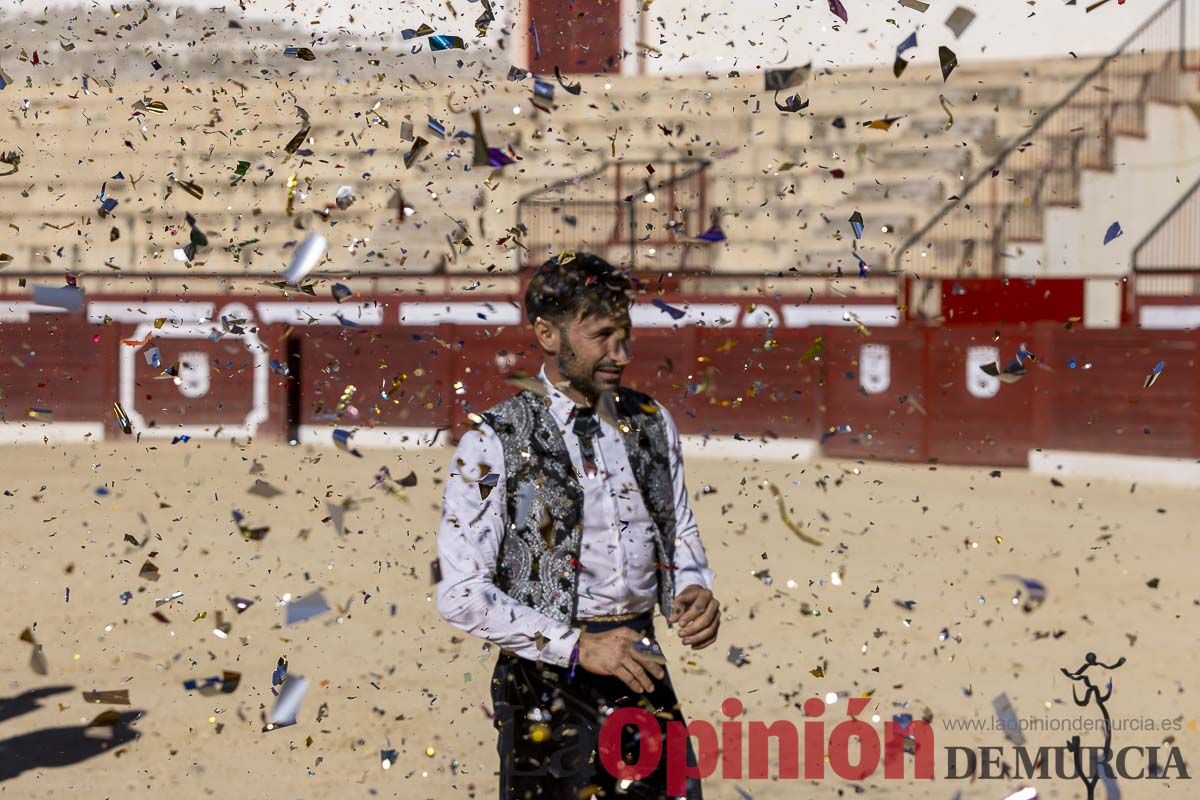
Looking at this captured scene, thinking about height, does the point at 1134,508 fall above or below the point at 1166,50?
below

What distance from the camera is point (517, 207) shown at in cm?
1595

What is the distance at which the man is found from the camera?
2.20 meters

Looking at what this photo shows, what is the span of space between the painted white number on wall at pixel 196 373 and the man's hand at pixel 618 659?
1249 cm

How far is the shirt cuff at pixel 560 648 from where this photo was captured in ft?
7.15

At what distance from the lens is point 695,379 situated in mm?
13562

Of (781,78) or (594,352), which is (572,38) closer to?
(781,78)

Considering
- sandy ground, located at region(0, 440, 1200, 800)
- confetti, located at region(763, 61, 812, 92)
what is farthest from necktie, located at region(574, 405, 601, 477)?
A: confetti, located at region(763, 61, 812, 92)

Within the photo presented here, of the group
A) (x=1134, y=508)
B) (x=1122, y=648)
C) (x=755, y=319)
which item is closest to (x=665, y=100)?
(x=755, y=319)

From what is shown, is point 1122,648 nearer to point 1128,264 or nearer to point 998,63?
point 1128,264

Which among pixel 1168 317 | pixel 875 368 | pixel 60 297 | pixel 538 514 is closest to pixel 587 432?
pixel 538 514

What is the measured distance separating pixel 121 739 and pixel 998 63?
1440 centimetres

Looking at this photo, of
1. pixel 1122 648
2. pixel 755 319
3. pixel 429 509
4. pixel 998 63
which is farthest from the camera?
pixel 998 63

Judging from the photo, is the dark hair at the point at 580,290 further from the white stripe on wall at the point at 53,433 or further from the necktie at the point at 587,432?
the white stripe on wall at the point at 53,433

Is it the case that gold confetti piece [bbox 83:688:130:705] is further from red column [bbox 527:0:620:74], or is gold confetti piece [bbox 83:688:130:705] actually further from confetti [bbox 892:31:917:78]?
red column [bbox 527:0:620:74]
